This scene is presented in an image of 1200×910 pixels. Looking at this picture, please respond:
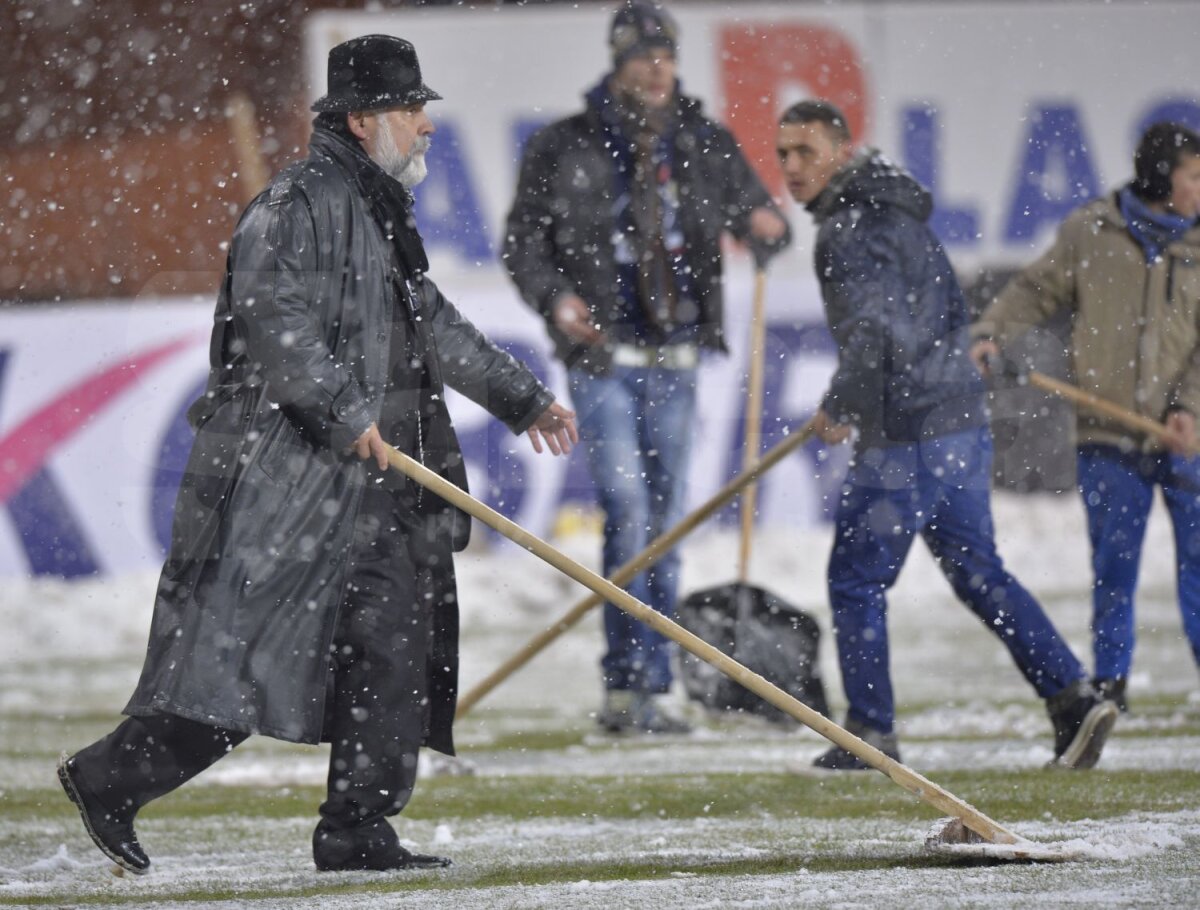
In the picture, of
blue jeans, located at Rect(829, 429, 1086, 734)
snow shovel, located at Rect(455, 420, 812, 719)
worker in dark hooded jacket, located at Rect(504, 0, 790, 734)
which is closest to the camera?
blue jeans, located at Rect(829, 429, 1086, 734)

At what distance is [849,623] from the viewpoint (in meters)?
6.06

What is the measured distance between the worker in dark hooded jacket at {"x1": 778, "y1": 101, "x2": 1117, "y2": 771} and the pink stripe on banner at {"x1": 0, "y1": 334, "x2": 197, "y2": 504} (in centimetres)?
604

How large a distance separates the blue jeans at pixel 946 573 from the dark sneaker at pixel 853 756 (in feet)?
0.08

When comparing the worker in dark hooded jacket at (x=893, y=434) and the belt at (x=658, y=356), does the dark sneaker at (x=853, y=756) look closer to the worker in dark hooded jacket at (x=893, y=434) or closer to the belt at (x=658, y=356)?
the worker in dark hooded jacket at (x=893, y=434)

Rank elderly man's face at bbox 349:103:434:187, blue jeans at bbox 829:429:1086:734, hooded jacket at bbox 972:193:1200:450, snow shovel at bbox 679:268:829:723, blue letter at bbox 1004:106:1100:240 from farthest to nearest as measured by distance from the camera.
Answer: blue letter at bbox 1004:106:1100:240 → snow shovel at bbox 679:268:829:723 → hooded jacket at bbox 972:193:1200:450 → blue jeans at bbox 829:429:1086:734 → elderly man's face at bbox 349:103:434:187

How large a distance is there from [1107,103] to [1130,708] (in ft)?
18.8

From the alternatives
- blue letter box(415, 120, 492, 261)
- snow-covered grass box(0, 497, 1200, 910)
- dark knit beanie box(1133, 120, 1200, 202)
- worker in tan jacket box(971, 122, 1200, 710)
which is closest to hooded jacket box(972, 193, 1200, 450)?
worker in tan jacket box(971, 122, 1200, 710)

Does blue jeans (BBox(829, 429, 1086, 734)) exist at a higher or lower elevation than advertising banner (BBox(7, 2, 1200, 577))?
lower

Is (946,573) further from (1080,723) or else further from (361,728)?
(361,728)

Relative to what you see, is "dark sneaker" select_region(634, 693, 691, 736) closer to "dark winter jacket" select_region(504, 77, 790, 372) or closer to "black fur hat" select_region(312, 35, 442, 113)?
"dark winter jacket" select_region(504, 77, 790, 372)

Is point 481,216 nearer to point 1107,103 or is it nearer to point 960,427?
point 1107,103

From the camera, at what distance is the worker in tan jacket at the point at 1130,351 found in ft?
21.9

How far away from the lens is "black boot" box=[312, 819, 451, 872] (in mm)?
4777

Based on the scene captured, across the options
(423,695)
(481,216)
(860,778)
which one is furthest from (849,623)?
(481,216)
